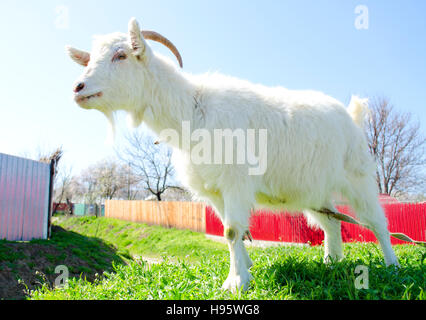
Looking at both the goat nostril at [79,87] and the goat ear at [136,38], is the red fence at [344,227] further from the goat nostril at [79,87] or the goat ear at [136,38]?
the goat nostril at [79,87]

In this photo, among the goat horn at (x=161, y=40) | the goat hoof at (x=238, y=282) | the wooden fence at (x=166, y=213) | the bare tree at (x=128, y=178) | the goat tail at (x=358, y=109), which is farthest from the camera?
the bare tree at (x=128, y=178)

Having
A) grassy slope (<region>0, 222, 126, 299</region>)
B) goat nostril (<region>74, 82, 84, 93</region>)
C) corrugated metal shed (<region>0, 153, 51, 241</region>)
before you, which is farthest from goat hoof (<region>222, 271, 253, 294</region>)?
corrugated metal shed (<region>0, 153, 51, 241</region>)

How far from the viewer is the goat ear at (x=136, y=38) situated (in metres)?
2.83

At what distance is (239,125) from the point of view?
9.69ft

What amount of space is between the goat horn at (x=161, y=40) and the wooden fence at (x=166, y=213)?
18862 mm

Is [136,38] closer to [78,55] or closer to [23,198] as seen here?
[78,55]

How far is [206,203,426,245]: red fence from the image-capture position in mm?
11883

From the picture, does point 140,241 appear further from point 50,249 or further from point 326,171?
point 326,171

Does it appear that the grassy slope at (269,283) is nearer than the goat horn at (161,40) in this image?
Yes

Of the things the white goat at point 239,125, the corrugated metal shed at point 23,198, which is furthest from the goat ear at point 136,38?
the corrugated metal shed at point 23,198

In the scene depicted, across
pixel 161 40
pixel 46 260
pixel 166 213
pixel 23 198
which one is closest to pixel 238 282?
pixel 161 40

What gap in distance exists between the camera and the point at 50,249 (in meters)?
10.7
